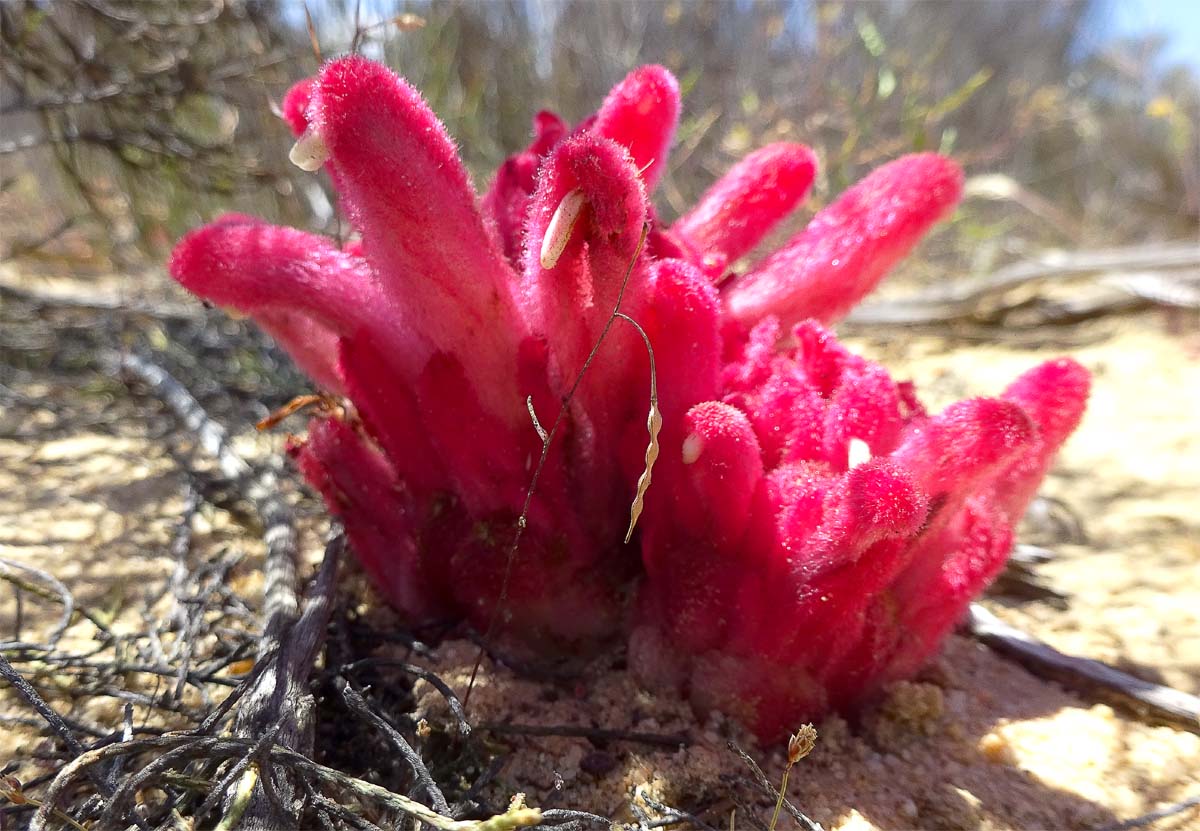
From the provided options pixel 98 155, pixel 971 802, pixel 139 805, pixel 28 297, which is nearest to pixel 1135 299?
pixel 971 802

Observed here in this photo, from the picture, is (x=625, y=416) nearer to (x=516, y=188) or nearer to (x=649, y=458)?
(x=649, y=458)

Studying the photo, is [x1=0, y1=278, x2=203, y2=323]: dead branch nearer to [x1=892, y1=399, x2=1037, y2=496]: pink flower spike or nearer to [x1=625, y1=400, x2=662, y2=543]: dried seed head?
[x1=625, y1=400, x2=662, y2=543]: dried seed head

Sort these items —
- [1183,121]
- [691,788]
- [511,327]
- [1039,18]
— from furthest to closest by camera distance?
[1039,18] → [1183,121] → [511,327] → [691,788]

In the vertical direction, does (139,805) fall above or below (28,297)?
below

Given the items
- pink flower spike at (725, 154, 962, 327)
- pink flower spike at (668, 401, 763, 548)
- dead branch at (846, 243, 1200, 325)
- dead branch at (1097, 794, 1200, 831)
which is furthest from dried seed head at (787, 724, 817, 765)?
dead branch at (846, 243, 1200, 325)

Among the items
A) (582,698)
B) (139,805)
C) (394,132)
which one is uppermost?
(394,132)

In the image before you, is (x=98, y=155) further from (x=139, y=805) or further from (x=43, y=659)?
(x=139, y=805)

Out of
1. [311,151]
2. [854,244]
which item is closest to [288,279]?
[311,151]

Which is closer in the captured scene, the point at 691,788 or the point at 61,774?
the point at 61,774
